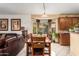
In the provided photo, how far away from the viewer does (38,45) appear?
5.04 m

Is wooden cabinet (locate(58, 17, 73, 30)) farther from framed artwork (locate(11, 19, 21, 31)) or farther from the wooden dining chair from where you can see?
the wooden dining chair

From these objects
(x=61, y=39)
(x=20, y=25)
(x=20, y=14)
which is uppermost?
(x=20, y=14)

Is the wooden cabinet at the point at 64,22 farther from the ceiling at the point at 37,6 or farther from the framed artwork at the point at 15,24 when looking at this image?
the framed artwork at the point at 15,24

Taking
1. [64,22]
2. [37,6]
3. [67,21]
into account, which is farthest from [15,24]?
[37,6]

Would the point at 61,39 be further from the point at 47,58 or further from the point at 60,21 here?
the point at 47,58

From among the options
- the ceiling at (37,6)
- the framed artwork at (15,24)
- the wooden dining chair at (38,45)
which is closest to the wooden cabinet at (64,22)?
the ceiling at (37,6)

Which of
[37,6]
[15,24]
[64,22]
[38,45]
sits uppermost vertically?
[37,6]

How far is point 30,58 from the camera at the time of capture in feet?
4.23

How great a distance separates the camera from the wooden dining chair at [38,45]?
5.03 m

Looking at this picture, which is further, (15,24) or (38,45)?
(15,24)

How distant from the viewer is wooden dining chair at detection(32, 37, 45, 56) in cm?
503

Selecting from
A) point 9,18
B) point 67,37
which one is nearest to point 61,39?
point 67,37

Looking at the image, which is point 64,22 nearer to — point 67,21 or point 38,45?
point 67,21

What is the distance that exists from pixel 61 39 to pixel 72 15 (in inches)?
83.6
